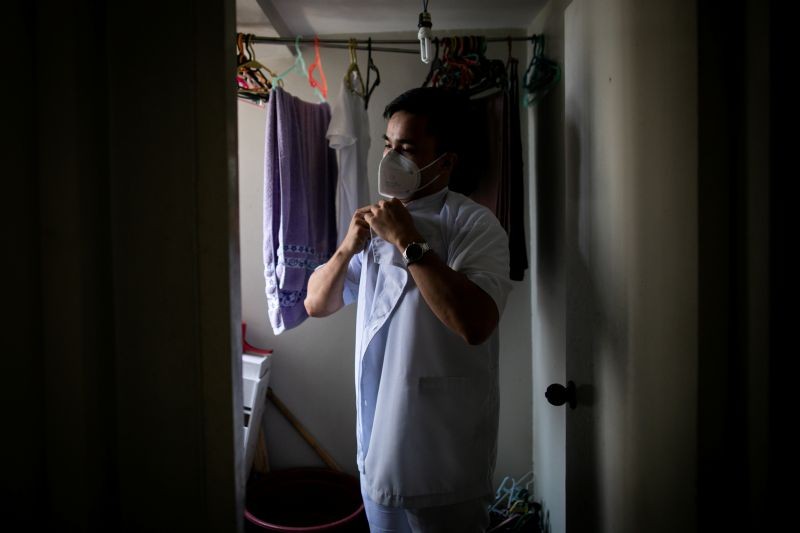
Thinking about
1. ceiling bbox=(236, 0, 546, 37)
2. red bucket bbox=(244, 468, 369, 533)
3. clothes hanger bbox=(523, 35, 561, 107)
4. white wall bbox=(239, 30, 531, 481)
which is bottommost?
red bucket bbox=(244, 468, 369, 533)

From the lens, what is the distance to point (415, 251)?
1028 mm

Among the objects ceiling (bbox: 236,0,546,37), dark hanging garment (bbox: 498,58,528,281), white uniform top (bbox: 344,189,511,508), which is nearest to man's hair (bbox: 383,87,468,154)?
white uniform top (bbox: 344,189,511,508)

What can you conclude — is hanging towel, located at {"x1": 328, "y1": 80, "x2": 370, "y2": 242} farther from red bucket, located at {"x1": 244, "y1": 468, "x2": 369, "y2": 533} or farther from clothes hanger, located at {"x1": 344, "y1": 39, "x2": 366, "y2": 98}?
red bucket, located at {"x1": 244, "y1": 468, "x2": 369, "y2": 533}

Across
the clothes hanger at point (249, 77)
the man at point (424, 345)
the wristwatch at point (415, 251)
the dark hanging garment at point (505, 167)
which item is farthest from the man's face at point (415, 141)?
the clothes hanger at point (249, 77)

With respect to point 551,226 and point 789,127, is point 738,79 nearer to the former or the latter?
point 789,127

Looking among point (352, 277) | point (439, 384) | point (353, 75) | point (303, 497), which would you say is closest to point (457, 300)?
point (439, 384)

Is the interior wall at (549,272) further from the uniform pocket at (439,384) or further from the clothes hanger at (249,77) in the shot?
the clothes hanger at (249,77)

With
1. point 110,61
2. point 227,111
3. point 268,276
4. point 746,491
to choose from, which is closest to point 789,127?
point 746,491

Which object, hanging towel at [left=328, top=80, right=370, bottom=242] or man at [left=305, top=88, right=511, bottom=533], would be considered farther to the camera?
hanging towel at [left=328, top=80, right=370, bottom=242]

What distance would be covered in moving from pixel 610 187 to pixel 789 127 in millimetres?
405

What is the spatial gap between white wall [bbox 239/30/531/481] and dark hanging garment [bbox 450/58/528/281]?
0.32 meters

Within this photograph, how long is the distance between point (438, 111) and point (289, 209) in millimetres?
646

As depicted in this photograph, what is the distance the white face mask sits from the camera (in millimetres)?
1228

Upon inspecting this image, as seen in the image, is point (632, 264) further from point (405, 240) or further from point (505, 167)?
point (505, 167)
